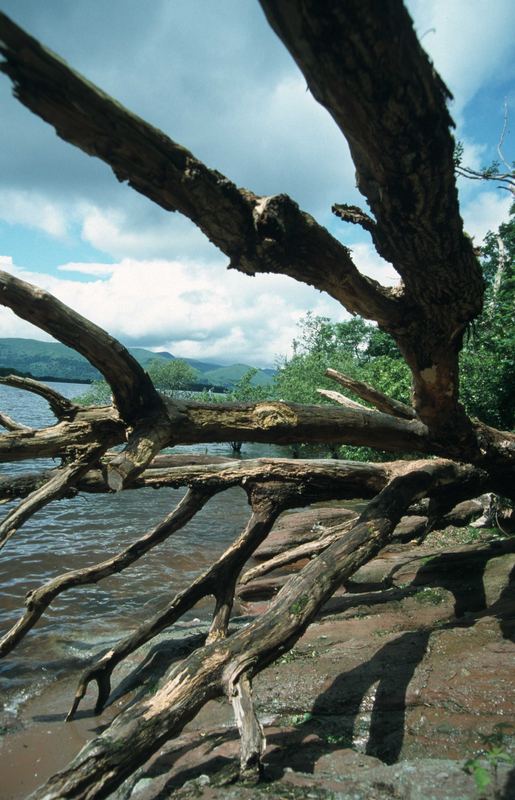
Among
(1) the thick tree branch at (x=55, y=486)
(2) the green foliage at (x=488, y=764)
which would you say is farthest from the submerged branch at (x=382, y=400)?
(1) the thick tree branch at (x=55, y=486)

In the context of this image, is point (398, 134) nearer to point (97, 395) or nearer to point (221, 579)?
point (221, 579)

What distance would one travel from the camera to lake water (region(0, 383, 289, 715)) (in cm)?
612

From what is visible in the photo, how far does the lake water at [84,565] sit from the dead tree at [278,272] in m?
1.40

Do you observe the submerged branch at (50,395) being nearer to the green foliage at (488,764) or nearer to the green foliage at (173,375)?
the green foliage at (488,764)

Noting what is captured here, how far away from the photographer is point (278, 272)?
8.25 ft

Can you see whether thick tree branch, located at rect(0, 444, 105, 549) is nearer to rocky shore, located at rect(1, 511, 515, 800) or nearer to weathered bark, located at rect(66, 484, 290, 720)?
rocky shore, located at rect(1, 511, 515, 800)

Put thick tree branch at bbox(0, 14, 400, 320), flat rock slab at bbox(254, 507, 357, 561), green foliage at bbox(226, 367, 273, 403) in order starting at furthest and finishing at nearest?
1. green foliage at bbox(226, 367, 273, 403)
2. flat rock slab at bbox(254, 507, 357, 561)
3. thick tree branch at bbox(0, 14, 400, 320)

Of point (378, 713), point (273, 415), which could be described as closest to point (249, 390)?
point (273, 415)

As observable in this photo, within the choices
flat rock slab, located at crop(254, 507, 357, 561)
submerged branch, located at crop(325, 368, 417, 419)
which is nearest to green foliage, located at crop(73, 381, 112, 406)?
flat rock slab, located at crop(254, 507, 357, 561)

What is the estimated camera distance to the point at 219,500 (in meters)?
17.9

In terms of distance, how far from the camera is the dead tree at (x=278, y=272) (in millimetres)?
1745

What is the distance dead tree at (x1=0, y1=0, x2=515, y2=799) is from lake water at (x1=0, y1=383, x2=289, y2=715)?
140cm

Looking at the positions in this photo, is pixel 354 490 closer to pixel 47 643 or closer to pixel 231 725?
pixel 231 725

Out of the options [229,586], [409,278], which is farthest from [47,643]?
[409,278]
